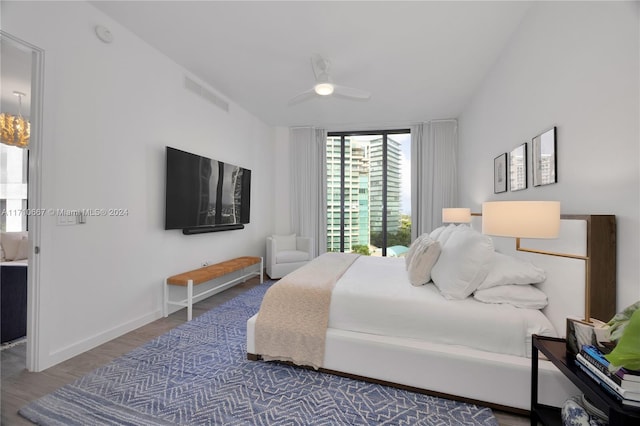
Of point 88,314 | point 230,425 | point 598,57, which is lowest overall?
point 230,425

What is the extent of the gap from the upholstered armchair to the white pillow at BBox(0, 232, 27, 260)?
3.09 meters

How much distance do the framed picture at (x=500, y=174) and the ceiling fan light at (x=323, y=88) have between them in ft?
6.16

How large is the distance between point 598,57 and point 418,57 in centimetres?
178

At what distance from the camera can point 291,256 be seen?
15.2 feet

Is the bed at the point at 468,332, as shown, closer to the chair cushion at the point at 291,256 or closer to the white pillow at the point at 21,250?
the chair cushion at the point at 291,256

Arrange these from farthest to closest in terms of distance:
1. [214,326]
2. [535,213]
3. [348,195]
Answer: [348,195] < [214,326] < [535,213]

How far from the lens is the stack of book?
875mm

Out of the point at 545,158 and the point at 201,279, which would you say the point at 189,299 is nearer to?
the point at 201,279

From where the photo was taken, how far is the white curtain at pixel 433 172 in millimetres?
4766

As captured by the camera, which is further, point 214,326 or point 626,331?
point 214,326

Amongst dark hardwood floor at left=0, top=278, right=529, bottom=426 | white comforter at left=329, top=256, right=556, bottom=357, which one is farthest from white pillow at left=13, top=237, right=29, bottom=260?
white comforter at left=329, top=256, right=556, bottom=357

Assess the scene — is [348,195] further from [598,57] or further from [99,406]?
[99,406]

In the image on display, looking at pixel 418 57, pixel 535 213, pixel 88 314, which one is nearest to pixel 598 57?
pixel 535 213

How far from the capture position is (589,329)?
3.82 feet
